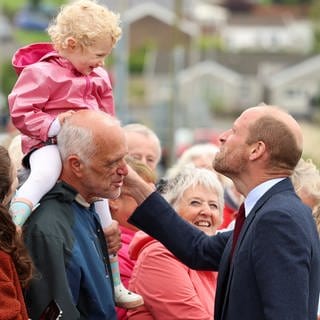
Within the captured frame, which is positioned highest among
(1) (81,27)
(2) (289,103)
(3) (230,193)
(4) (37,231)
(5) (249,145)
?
(1) (81,27)

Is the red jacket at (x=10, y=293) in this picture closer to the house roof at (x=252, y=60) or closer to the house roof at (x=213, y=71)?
the house roof at (x=213, y=71)

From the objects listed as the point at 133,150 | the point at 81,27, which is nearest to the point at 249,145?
the point at 81,27

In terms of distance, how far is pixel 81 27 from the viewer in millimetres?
5273

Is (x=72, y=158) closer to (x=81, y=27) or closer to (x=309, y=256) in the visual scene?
(x=81, y=27)

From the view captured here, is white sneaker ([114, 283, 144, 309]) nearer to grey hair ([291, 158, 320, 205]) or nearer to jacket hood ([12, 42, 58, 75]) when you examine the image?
jacket hood ([12, 42, 58, 75])

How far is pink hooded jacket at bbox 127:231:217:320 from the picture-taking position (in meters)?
5.89

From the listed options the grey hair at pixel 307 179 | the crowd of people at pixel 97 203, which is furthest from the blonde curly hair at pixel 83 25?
the grey hair at pixel 307 179

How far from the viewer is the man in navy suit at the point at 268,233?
4.88m

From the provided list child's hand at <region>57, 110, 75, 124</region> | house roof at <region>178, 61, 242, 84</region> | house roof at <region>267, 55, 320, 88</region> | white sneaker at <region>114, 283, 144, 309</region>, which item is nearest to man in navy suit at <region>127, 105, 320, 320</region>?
white sneaker at <region>114, 283, 144, 309</region>

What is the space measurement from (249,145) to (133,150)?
3.29m

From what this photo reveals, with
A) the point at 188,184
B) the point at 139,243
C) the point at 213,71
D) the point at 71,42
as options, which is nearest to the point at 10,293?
the point at 71,42

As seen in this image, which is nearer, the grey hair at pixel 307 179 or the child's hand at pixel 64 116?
the child's hand at pixel 64 116

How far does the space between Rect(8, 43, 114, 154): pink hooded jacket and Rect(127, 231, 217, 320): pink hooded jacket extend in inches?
38.4

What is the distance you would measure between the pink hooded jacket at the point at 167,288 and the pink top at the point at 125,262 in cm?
5
